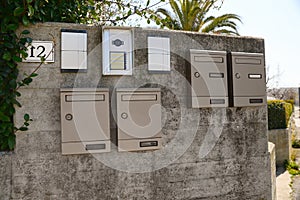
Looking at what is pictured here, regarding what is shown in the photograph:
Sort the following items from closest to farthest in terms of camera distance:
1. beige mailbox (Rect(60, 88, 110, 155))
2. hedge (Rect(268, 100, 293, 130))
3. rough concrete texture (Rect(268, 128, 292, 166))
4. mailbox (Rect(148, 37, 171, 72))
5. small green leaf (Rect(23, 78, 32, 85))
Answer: small green leaf (Rect(23, 78, 32, 85)) < beige mailbox (Rect(60, 88, 110, 155)) < mailbox (Rect(148, 37, 171, 72)) < rough concrete texture (Rect(268, 128, 292, 166)) < hedge (Rect(268, 100, 293, 130))

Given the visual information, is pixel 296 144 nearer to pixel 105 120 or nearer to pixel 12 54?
pixel 105 120

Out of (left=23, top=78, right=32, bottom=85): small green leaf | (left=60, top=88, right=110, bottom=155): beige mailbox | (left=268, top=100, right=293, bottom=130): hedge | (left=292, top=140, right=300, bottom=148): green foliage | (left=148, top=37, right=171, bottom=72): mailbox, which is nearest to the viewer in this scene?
(left=23, top=78, right=32, bottom=85): small green leaf

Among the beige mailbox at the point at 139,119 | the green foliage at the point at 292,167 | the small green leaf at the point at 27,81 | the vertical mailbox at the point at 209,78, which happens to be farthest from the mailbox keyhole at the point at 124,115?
the green foliage at the point at 292,167

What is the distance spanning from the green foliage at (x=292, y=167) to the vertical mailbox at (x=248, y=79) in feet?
10.8

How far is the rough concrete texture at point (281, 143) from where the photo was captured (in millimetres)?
6445

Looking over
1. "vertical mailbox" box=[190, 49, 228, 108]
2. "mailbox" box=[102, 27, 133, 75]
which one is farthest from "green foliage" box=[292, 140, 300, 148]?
"mailbox" box=[102, 27, 133, 75]

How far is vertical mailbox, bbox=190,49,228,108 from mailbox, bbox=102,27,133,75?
0.64 meters

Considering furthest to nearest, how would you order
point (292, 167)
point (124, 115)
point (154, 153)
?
point (292, 167) < point (154, 153) < point (124, 115)

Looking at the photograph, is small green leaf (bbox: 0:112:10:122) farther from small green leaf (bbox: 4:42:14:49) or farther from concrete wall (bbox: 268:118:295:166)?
concrete wall (bbox: 268:118:295:166)

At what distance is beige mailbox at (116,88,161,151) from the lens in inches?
104

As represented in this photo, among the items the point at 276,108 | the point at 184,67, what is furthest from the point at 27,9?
the point at 276,108

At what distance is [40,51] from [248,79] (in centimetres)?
206

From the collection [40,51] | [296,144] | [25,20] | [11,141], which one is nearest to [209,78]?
[40,51]

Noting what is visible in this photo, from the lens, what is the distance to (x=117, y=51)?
106 inches
